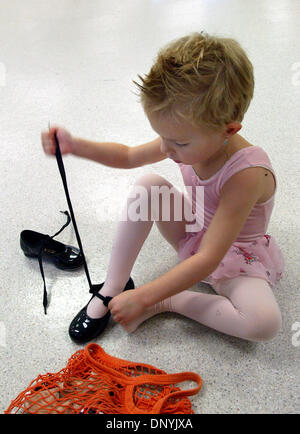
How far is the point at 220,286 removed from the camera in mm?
813

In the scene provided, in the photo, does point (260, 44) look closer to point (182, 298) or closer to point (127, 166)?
point (127, 166)

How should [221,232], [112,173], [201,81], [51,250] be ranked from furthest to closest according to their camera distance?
[112,173] → [51,250] → [221,232] → [201,81]

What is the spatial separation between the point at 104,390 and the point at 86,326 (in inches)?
5.6

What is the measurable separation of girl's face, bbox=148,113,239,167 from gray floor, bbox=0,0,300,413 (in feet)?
1.25

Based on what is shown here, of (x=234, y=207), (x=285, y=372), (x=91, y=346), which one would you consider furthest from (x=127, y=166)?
(x=285, y=372)

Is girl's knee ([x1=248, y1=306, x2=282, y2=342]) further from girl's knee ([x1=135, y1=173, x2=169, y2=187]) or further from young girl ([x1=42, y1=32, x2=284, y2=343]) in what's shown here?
girl's knee ([x1=135, y1=173, x2=169, y2=187])

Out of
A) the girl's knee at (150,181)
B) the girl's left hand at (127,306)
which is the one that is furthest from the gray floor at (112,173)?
the girl's knee at (150,181)

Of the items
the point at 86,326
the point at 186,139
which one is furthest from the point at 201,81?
the point at 86,326

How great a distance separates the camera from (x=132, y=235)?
0.77 meters

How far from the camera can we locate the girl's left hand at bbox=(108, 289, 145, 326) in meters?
0.67

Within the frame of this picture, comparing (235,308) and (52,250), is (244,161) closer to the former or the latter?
(235,308)

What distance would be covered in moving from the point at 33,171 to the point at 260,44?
1369 mm

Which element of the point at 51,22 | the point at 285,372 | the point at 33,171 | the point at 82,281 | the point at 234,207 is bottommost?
the point at 285,372

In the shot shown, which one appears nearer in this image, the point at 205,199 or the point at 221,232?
the point at 221,232
